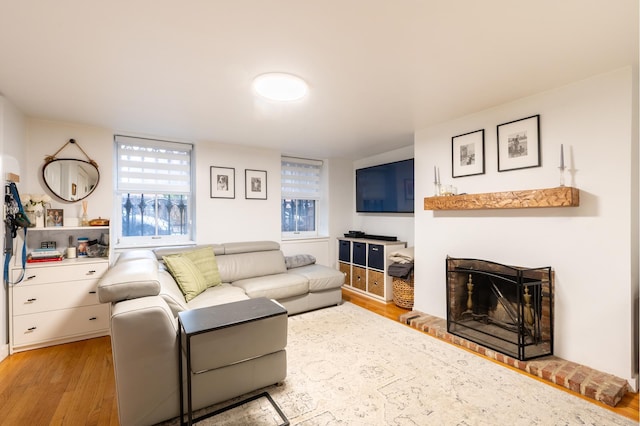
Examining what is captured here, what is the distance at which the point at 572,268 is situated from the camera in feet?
7.89

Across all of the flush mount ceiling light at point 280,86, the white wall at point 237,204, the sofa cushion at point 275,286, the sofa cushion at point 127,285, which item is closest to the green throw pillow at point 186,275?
the sofa cushion at point 275,286

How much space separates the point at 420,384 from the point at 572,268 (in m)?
1.55

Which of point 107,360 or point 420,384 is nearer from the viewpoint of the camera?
point 420,384

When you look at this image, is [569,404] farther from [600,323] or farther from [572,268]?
[572,268]

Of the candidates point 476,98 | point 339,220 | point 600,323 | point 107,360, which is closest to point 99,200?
point 107,360

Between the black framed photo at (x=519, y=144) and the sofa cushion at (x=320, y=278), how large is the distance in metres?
2.33

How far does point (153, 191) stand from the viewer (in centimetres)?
393

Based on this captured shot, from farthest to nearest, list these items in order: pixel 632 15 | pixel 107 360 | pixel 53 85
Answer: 1. pixel 107 360
2. pixel 53 85
3. pixel 632 15

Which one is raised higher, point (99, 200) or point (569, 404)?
point (99, 200)

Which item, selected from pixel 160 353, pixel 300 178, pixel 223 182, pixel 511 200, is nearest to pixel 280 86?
pixel 160 353

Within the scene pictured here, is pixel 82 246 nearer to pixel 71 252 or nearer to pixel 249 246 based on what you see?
pixel 71 252

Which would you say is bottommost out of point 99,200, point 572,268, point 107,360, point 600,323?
point 107,360

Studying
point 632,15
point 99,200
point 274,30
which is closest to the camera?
point 632,15

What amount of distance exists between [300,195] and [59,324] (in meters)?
3.54
